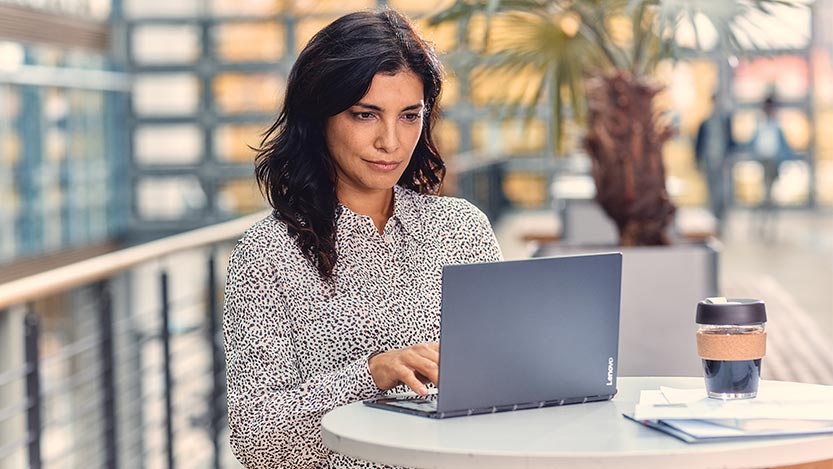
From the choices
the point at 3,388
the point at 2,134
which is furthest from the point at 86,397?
the point at 2,134

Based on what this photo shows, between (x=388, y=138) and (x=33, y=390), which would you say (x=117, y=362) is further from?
(x=388, y=138)

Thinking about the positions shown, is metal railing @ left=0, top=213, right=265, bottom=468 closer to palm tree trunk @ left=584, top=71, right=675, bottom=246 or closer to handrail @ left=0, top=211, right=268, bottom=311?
handrail @ left=0, top=211, right=268, bottom=311

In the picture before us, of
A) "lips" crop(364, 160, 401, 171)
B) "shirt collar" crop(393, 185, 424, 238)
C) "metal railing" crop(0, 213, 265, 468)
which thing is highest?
"lips" crop(364, 160, 401, 171)

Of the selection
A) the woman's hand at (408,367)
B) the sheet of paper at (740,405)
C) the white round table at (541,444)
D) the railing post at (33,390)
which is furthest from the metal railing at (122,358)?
the sheet of paper at (740,405)

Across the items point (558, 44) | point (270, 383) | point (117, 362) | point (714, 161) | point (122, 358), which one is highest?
point (558, 44)

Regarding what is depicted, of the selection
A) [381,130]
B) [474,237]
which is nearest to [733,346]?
[474,237]

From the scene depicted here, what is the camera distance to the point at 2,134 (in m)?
15.7

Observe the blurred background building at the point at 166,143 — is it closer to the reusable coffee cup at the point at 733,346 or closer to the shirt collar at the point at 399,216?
the shirt collar at the point at 399,216

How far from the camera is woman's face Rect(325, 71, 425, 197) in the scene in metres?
2.33

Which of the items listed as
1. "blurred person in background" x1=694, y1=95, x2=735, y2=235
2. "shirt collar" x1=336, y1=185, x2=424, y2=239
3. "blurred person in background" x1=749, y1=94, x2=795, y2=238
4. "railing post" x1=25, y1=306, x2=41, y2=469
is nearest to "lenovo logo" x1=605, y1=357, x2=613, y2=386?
"shirt collar" x1=336, y1=185, x2=424, y2=239

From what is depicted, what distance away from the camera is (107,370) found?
4.15 metres

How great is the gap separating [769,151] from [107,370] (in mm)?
10586

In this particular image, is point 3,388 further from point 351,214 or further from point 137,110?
point 351,214

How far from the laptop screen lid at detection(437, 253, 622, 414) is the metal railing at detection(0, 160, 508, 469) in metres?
1.53
